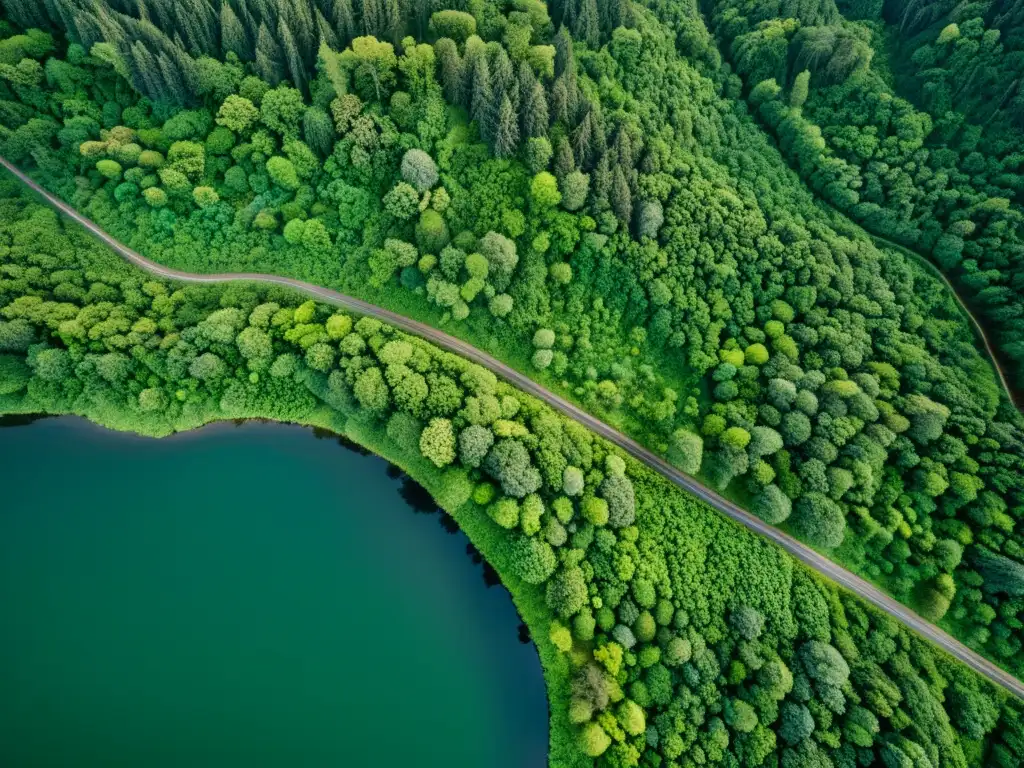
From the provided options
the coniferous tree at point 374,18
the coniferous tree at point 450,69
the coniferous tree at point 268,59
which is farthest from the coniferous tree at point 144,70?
the coniferous tree at point 450,69

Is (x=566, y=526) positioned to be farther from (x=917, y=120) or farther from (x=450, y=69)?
(x=917, y=120)

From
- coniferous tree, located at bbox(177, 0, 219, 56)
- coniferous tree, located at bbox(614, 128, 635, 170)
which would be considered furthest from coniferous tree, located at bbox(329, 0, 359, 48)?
coniferous tree, located at bbox(614, 128, 635, 170)

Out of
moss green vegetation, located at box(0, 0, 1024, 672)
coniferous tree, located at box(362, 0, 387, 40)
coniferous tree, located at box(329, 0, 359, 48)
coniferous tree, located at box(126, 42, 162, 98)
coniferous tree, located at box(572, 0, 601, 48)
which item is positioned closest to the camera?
coniferous tree, located at box(126, 42, 162, 98)

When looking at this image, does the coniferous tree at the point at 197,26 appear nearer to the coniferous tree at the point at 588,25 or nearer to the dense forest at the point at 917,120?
the coniferous tree at the point at 588,25

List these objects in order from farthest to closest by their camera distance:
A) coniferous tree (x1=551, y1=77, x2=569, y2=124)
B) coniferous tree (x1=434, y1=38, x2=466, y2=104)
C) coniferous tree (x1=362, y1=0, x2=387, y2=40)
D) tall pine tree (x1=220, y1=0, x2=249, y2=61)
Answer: coniferous tree (x1=362, y1=0, x2=387, y2=40), coniferous tree (x1=551, y1=77, x2=569, y2=124), coniferous tree (x1=434, y1=38, x2=466, y2=104), tall pine tree (x1=220, y1=0, x2=249, y2=61)

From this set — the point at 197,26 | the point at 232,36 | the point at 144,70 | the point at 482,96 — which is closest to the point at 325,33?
the point at 232,36

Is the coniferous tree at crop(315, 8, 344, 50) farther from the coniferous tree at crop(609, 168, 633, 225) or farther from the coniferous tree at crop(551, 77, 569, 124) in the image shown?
the coniferous tree at crop(609, 168, 633, 225)

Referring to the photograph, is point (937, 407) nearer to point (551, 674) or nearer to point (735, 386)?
point (735, 386)
